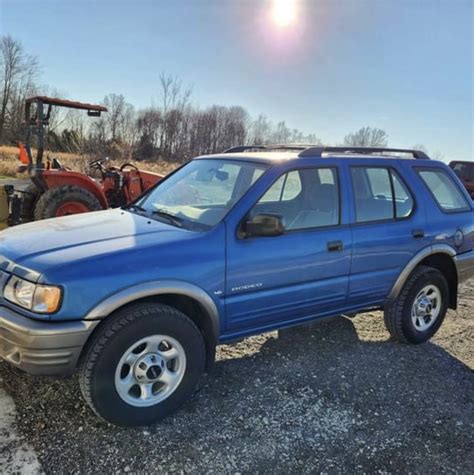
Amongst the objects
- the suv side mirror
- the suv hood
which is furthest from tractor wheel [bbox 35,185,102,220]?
the suv side mirror

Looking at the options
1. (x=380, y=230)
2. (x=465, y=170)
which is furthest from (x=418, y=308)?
(x=465, y=170)

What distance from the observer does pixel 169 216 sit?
136 inches

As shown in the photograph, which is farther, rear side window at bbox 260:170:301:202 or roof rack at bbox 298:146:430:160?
roof rack at bbox 298:146:430:160

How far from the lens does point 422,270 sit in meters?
4.29

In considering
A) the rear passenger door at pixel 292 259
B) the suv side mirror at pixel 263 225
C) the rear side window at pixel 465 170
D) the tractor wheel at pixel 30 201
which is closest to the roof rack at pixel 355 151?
the rear passenger door at pixel 292 259

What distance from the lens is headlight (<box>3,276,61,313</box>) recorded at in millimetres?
2465

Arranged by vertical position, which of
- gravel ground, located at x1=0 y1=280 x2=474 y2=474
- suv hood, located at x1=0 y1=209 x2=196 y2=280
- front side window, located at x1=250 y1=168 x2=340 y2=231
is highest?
front side window, located at x1=250 y1=168 x2=340 y2=231

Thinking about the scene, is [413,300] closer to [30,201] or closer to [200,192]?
[200,192]

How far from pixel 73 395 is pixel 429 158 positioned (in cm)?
400

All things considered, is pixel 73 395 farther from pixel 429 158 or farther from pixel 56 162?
pixel 56 162

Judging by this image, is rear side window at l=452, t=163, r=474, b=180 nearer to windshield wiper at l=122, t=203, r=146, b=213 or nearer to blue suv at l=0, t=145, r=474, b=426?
blue suv at l=0, t=145, r=474, b=426

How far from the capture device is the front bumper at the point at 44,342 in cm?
246

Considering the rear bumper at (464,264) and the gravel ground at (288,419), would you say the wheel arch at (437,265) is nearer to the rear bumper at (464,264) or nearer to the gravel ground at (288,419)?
the rear bumper at (464,264)

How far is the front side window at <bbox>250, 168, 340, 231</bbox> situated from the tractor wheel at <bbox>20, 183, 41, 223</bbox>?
5621mm
